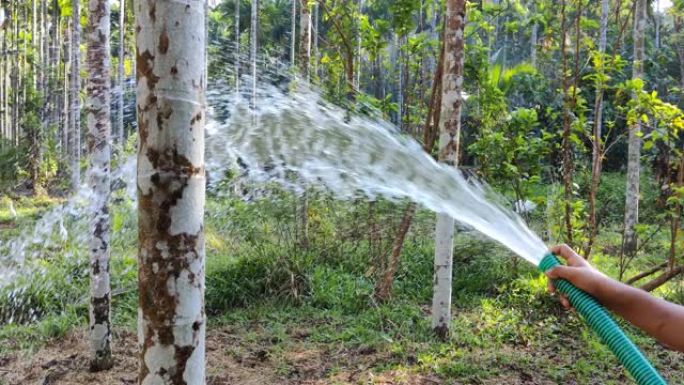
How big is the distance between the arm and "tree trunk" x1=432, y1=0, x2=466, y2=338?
401 centimetres

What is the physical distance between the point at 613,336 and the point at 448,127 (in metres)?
4.20

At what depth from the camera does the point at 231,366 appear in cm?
543

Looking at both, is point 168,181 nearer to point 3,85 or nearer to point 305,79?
point 305,79

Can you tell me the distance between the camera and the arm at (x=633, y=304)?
1.58 m

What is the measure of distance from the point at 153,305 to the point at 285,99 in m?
4.14

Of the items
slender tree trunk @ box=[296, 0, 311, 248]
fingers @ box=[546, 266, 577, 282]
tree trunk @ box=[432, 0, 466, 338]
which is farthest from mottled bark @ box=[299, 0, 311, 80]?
fingers @ box=[546, 266, 577, 282]

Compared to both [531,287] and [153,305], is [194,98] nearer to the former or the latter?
[153,305]

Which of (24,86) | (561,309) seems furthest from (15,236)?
(24,86)

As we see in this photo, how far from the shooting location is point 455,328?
20.3 feet

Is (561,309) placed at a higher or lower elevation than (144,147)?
lower

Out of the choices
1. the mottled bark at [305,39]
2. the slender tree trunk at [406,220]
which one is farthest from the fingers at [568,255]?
the mottled bark at [305,39]

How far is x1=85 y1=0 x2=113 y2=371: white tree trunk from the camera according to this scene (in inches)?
Answer: 190

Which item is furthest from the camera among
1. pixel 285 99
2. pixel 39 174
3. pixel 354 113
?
pixel 39 174

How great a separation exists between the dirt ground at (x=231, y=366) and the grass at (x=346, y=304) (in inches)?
1.4
